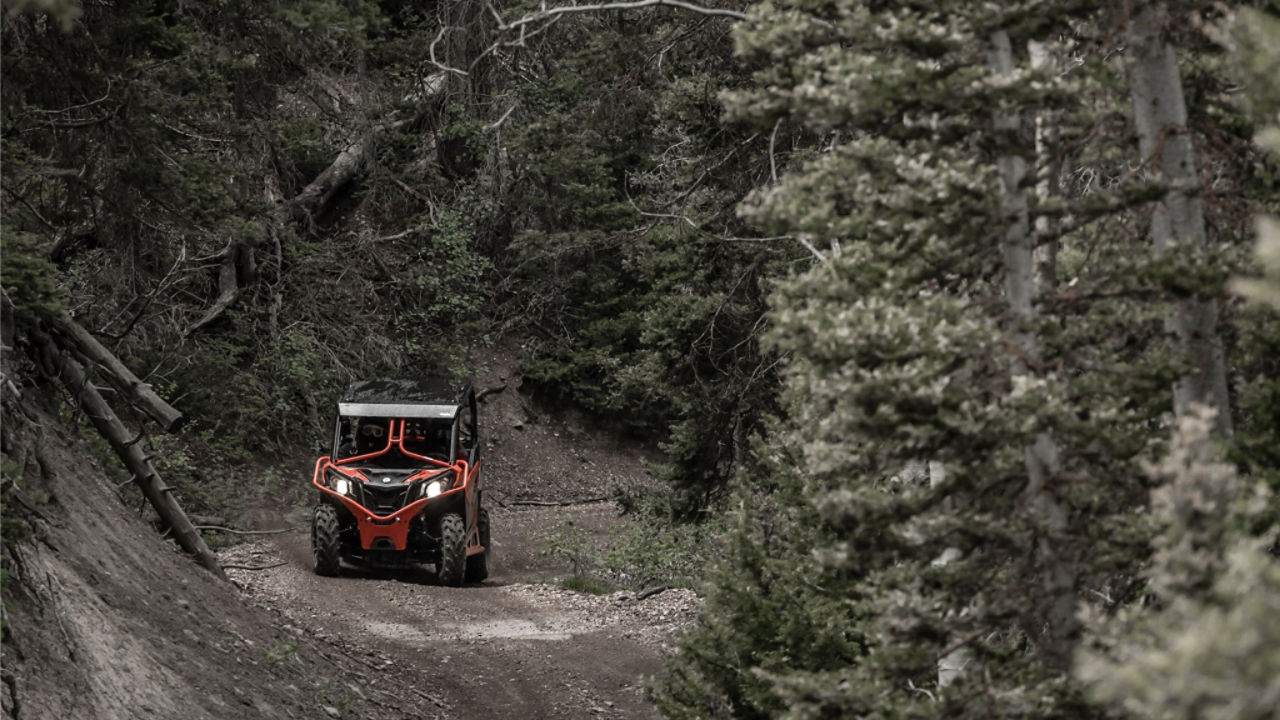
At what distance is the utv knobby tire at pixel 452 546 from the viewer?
1714cm

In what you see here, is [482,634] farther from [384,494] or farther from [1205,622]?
[1205,622]

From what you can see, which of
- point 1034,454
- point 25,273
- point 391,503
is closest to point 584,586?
point 391,503

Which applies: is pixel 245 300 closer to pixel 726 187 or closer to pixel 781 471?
pixel 726 187

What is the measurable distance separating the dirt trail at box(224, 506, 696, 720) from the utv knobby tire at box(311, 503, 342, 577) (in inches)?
11.6

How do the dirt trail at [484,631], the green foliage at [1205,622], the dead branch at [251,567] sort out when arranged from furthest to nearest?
the dead branch at [251,567], the dirt trail at [484,631], the green foliage at [1205,622]

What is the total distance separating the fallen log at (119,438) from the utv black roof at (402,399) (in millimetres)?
4555

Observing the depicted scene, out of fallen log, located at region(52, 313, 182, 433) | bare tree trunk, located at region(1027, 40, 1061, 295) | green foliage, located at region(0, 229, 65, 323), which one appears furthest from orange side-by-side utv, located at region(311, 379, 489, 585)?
bare tree trunk, located at region(1027, 40, 1061, 295)

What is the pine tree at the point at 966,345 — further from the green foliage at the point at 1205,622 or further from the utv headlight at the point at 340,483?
the utv headlight at the point at 340,483

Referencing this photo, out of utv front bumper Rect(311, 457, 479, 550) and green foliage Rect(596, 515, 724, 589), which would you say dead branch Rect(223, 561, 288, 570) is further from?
green foliage Rect(596, 515, 724, 589)

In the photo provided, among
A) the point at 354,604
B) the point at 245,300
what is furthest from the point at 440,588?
the point at 245,300

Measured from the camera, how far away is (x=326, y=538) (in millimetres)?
17156

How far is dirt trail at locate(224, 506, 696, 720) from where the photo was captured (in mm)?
12977

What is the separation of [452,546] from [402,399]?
7.33 ft

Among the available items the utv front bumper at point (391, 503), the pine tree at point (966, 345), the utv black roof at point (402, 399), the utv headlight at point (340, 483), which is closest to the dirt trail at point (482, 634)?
the utv front bumper at point (391, 503)
